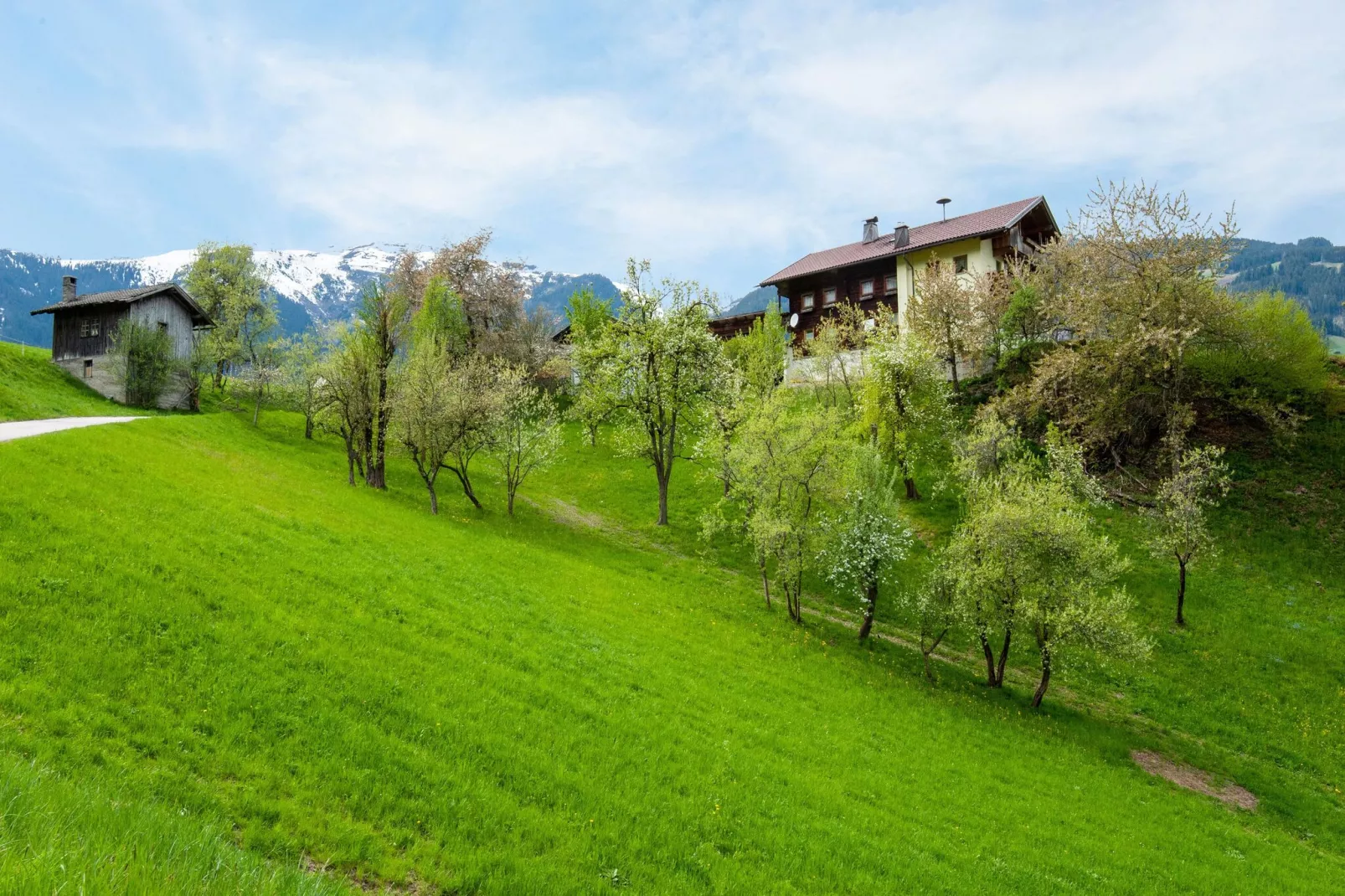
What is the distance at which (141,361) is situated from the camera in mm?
52219

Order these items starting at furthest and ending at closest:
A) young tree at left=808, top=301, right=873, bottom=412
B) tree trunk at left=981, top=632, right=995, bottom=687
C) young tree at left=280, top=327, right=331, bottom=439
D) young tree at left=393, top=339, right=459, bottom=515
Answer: young tree at left=280, top=327, right=331, bottom=439 → young tree at left=808, top=301, right=873, bottom=412 → young tree at left=393, top=339, right=459, bottom=515 → tree trunk at left=981, top=632, right=995, bottom=687

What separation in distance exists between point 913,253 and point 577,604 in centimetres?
5790

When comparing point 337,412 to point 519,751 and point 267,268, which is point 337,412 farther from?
point 267,268

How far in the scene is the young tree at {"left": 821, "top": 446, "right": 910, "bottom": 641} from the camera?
2636 centimetres

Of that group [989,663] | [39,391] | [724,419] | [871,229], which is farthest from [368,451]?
[871,229]

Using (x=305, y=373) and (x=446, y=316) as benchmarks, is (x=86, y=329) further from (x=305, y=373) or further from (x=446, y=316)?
(x=446, y=316)

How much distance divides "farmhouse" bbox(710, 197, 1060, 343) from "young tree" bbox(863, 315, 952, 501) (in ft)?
64.8

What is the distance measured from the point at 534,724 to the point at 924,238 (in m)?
67.3

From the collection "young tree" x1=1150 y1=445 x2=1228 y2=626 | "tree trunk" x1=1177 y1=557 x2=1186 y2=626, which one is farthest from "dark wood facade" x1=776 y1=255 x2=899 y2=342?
"tree trunk" x1=1177 y1=557 x2=1186 y2=626

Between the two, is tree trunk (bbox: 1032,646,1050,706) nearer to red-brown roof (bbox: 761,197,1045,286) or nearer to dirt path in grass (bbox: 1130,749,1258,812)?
dirt path in grass (bbox: 1130,749,1258,812)

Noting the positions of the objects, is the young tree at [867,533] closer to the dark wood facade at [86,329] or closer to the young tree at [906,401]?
the young tree at [906,401]

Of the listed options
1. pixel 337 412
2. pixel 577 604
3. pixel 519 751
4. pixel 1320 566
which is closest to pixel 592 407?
pixel 337 412

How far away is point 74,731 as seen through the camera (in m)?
8.84

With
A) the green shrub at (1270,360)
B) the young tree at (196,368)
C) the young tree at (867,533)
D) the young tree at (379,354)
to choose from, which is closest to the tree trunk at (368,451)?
the young tree at (379,354)
